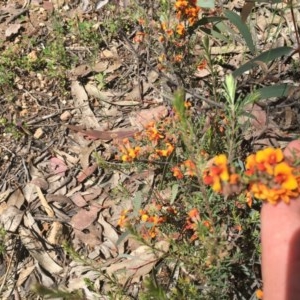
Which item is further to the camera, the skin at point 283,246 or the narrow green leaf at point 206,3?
the narrow green leaf at point 206,3

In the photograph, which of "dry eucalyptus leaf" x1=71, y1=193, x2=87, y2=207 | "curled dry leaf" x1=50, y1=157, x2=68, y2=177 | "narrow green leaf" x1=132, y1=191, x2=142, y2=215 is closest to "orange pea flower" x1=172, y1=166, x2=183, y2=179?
"narrow green leaf" x1=132, y1=191, x2=142, y2=215

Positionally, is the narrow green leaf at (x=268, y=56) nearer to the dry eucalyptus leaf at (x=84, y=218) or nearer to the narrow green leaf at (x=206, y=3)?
the narrow green leaf at (x=206, y=3)

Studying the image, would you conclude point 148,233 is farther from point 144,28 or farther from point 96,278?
point 144,28

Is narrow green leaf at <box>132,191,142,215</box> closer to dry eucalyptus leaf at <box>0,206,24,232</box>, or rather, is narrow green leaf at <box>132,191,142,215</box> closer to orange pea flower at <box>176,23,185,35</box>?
dry eucalyptus leaf at <box>0,206,24,232</box>

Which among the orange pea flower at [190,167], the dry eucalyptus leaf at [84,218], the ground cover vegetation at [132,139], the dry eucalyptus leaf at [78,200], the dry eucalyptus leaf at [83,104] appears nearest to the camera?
the orange pea flower at [190,167]

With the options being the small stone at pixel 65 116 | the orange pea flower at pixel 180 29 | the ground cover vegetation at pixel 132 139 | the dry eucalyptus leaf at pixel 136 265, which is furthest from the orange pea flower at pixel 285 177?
the small stone at pixel 65 116

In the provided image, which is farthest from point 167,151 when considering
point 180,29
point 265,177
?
point 265,177

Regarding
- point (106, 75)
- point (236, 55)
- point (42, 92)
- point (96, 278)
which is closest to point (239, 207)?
point (96, 278)
